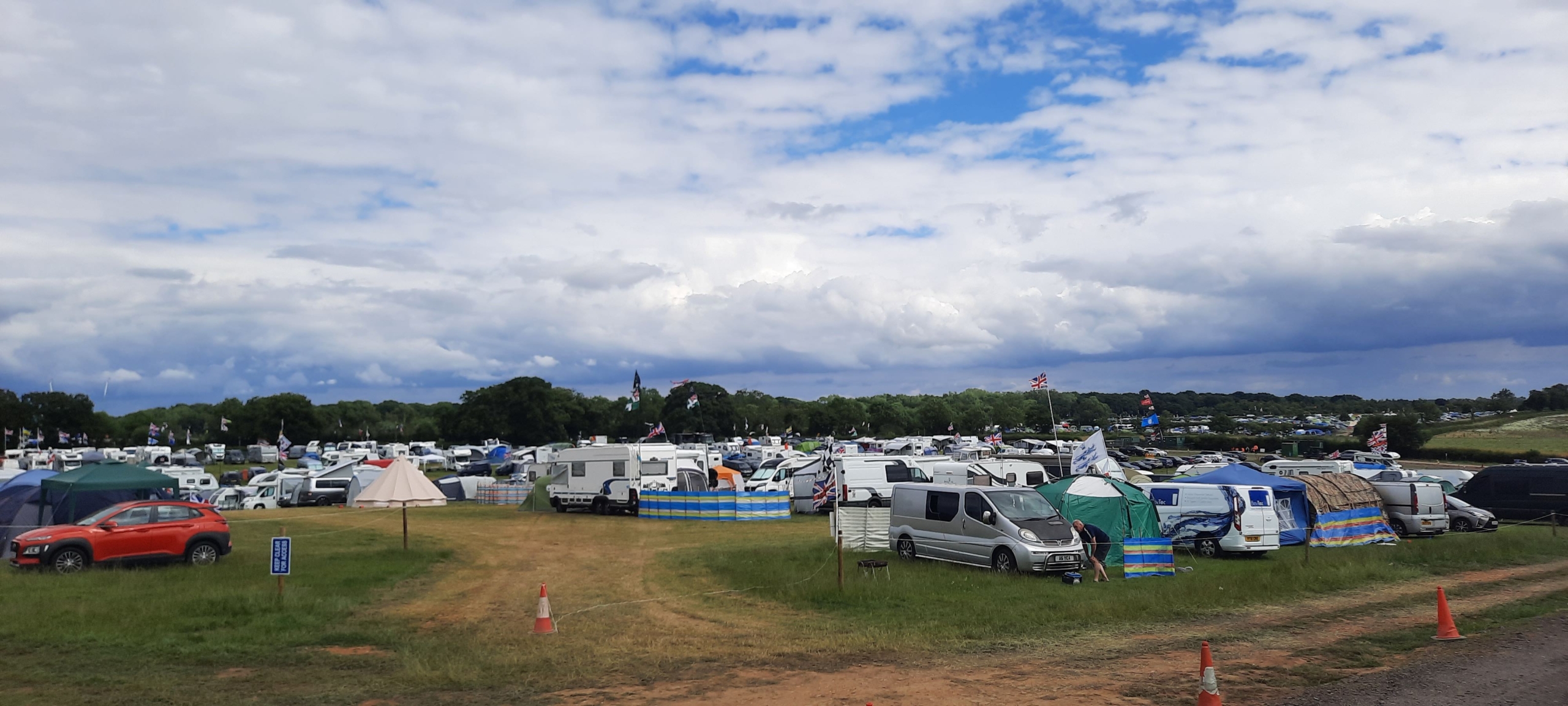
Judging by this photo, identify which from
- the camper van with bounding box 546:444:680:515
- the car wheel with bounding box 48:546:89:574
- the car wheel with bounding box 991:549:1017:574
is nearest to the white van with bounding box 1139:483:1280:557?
the car wheel with bounding box 991:549:1017:574

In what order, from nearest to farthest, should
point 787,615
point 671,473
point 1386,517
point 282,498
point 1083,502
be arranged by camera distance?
1. point 787,615
2. point 1083,502
3. point 1386,517
4. point 671,473
5. point 282,498

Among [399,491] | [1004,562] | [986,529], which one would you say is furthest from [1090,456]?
[399,491]

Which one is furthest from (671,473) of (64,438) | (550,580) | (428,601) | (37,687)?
(64,438)

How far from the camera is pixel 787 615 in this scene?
16031 mm

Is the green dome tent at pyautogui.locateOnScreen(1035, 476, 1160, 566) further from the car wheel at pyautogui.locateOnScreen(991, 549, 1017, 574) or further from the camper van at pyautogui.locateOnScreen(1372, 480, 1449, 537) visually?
the camper van at pyautogui.locateOnScreen(1372, 480, 1449, 537)

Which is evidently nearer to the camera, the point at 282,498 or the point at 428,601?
the point at 428,601

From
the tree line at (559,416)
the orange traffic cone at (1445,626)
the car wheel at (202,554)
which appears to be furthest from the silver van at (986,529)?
the tree line at (559,416)

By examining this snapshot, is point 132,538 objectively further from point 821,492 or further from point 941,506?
point 821,492

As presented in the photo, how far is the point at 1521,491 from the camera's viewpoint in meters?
31.2

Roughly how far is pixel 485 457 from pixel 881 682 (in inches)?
2795

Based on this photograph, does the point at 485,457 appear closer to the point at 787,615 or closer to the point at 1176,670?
the point at 787,615

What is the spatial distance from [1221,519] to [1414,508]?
915 centimetres

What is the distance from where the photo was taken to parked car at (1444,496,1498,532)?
2938cm

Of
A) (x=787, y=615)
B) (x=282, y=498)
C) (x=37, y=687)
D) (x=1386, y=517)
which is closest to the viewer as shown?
(x=37, y=687)
